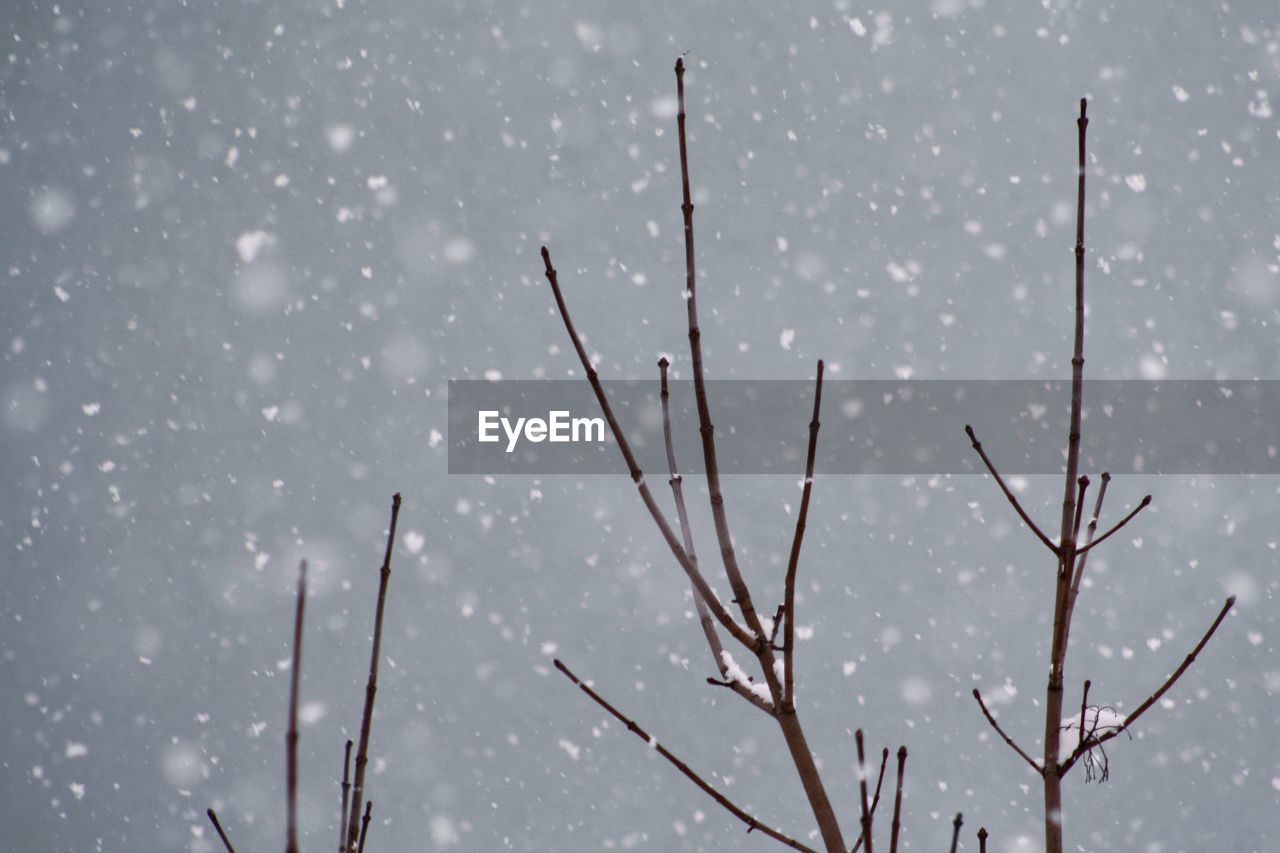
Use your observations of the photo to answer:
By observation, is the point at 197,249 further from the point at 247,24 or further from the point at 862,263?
the point at 862,263

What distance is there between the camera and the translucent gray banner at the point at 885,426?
421 centimetres

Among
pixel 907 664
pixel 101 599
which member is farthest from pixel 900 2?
pixel 101 599

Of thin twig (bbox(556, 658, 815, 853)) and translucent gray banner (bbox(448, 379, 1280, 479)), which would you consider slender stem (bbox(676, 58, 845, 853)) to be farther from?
translucent gray banner (bbox(448, 379, 1280, 479))

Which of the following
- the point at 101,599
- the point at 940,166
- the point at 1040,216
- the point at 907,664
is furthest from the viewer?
the point at 1040,216

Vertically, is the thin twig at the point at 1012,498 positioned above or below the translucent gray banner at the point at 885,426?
below

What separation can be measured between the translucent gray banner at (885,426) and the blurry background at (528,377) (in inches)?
5.4

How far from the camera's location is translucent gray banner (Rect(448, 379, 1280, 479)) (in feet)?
13.8

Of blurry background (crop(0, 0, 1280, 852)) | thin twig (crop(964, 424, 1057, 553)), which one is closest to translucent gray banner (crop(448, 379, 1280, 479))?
blurry background (crop(0, 0, 1280, 852))

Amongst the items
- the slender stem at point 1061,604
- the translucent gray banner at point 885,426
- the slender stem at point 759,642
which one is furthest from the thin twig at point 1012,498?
the translucent gray banner at point 885,426

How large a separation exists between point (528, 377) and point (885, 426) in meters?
1.83

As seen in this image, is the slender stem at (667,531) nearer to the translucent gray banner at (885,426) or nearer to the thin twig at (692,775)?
the thin twig at (692,775)

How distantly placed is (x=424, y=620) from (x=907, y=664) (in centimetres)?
234

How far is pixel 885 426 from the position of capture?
4.48 meters

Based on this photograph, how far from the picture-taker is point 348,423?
176 inches
